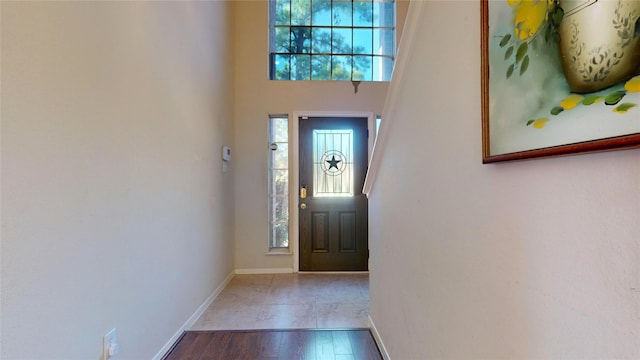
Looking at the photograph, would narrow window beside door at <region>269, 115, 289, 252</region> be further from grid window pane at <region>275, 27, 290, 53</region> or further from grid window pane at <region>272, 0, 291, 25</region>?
grid window pane at <region>272, 0, 291, 25</region>

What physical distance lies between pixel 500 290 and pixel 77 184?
1476 millimetres

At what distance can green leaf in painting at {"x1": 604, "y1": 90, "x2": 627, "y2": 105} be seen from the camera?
425 mm

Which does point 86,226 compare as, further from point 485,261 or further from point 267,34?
point 267,34

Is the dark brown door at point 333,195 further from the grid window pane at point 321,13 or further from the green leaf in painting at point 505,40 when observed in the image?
the green leaf in painting at point 505,40

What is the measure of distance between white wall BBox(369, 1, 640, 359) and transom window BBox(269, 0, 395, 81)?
2.54 metres

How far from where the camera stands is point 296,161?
3686mm

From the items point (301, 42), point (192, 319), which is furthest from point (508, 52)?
point (301, 42)

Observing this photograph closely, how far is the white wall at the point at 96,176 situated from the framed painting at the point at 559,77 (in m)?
1.36

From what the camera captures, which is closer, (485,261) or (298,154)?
(485,261)

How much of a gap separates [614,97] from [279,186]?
3478 mm

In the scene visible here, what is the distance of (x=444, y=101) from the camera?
101cm

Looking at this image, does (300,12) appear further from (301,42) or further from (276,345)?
(276,345)

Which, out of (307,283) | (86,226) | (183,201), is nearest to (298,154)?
(307,283)

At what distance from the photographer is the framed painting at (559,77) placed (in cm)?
43
